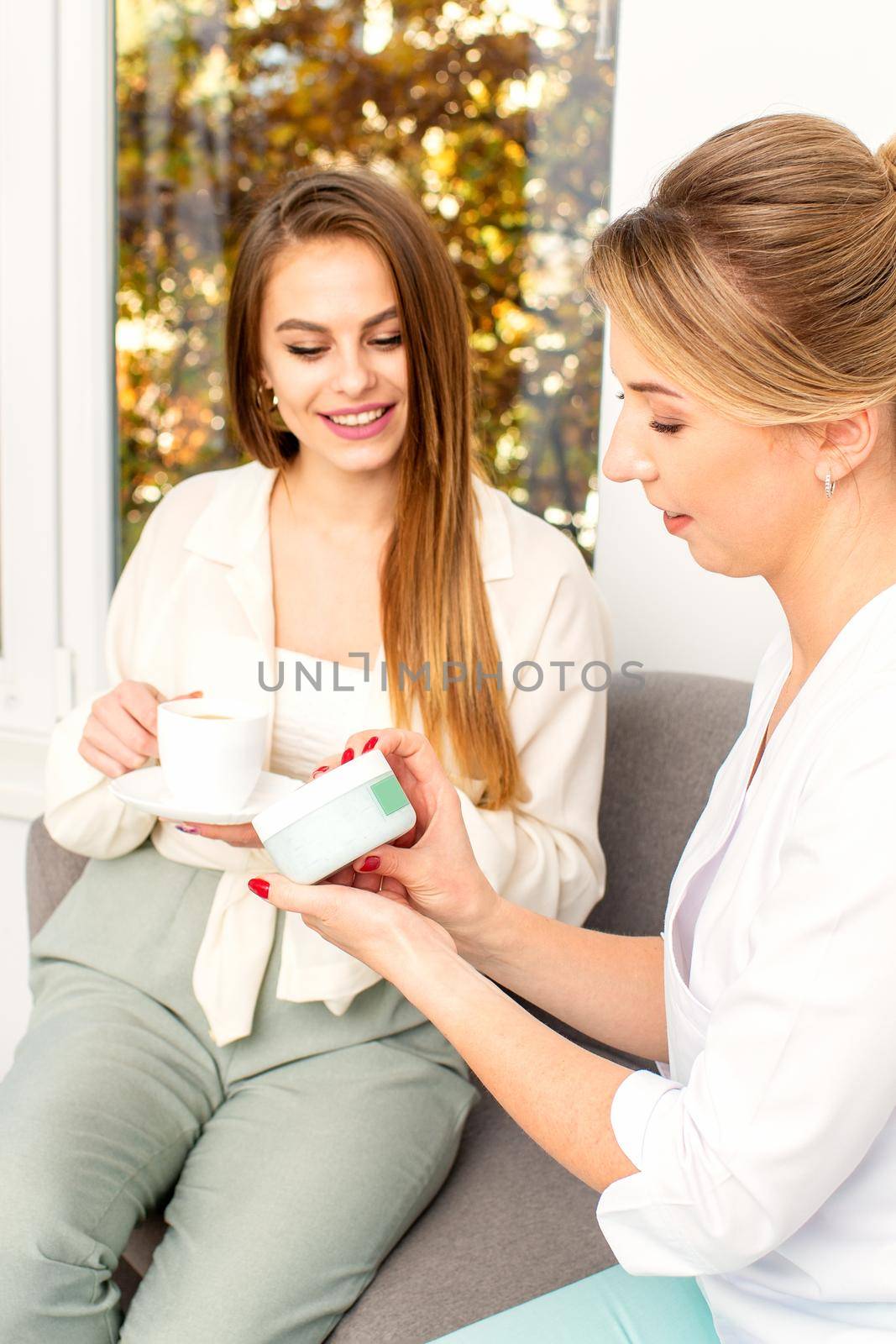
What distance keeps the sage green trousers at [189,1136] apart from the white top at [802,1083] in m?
Answer: 0.39

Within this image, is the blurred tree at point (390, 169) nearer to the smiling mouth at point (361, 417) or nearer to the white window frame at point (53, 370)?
the white window frame at point (53, 370)

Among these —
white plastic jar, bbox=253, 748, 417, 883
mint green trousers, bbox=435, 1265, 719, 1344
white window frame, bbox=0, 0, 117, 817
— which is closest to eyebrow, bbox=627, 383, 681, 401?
white plastic jar, bbox=253, 748, 417, 883

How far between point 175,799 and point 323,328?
60 centimetres

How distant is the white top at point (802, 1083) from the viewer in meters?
0.77

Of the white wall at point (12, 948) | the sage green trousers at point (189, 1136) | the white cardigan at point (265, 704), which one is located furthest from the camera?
the white wall at point (12, 948)

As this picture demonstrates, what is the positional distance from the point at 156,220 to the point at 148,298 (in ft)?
0.49

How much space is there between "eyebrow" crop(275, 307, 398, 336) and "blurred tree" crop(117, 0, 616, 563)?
2.33 feet

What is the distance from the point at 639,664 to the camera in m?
1.90

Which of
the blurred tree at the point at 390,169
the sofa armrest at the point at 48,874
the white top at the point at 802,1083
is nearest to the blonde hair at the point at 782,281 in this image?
the white top at the point at 802,1083

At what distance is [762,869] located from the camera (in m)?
0.95

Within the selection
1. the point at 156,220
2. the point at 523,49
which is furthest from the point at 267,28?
the point at 523,49

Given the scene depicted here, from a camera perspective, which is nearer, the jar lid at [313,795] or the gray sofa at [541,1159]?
the jar lid at [313,795]

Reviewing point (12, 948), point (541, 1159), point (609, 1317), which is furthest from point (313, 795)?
point (12, 948)

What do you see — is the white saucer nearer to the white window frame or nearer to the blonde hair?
the blonde hair
